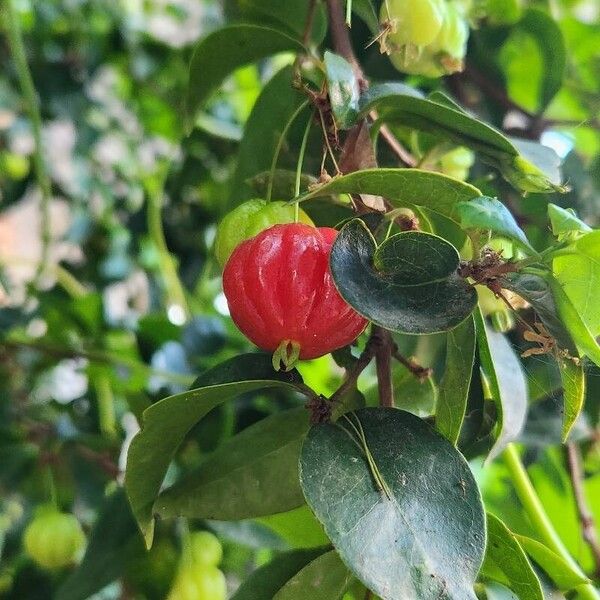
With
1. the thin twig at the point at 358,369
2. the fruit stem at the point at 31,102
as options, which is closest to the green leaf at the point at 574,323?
the thin twig at the point at 358,369

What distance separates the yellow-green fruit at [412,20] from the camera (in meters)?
0.49

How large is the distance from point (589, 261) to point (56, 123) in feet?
2.99

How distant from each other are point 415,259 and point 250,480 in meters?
0.18

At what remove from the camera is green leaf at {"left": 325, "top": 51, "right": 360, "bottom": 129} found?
1.26 feet

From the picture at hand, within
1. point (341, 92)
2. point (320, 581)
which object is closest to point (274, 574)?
point (320, 581)

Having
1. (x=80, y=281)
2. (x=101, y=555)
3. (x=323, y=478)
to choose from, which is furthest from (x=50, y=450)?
(x=323, y=478)

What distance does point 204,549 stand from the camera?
0.60m

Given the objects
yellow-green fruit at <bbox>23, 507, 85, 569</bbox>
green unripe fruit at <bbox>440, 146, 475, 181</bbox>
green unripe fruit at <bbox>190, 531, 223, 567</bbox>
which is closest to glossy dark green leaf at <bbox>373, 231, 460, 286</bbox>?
green unripe fruit at <bbox>440, 146, 475, 181</bbox>

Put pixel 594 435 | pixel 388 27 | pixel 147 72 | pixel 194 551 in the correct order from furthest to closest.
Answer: pixel 147 72
pixel 594 435
pixel 194 551
pixel 388 27

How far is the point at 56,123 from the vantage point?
3.53ft

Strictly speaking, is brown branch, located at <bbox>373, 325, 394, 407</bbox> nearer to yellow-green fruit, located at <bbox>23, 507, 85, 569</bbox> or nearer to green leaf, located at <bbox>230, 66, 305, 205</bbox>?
green leaf, located at <bbox>230, 66, 305, 205</bbox>

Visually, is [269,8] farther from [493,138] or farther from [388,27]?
[493,138]

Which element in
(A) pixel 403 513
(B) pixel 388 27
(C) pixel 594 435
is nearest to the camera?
(A) pixel 403 513

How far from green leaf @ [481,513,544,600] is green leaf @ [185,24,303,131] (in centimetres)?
35
